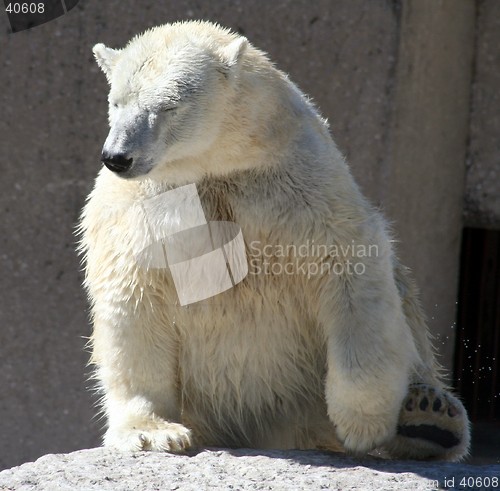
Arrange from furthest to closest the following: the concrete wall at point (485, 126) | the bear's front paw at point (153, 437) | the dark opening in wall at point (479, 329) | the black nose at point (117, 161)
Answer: the dark opening in wall at point (479, 329) → the concrete wall at point (485, 126) → the bear's front paw at point (153, 437) → the black nose at point (117, 161)

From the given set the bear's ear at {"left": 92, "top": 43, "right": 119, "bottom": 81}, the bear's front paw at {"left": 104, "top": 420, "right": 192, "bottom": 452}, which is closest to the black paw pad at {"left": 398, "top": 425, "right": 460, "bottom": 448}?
the bear's front paw at {"left": 104, "top": 420, "right": 192, "bottom": 452}

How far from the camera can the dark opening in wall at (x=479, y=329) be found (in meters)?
5.63

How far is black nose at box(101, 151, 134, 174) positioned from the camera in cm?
257

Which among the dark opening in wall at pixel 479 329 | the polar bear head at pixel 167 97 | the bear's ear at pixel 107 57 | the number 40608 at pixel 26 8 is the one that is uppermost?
the number 40608 at pixel 26 8

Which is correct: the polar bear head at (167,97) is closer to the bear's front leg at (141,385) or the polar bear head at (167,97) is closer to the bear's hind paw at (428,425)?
the bear's front leg at (141,385)

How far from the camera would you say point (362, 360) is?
9.36 feet

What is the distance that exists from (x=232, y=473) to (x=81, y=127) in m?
2.12

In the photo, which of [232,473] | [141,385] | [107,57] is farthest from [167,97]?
[232,473]

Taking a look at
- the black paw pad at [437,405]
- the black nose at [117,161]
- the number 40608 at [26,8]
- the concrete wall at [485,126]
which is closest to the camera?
Answer: the black nose at [117,161]

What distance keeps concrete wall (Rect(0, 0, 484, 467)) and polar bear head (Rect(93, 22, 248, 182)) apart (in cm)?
156

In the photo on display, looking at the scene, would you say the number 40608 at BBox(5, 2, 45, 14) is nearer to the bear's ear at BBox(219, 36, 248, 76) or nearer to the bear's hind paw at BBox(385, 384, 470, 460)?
the bear's ear at BBox(219, 36, 248, 76)

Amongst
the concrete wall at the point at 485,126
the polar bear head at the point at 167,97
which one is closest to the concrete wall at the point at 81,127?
the concrete wall at the point at 485,126

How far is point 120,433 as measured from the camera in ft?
9.71

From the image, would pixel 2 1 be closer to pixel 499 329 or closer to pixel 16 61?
pixel 16 61
